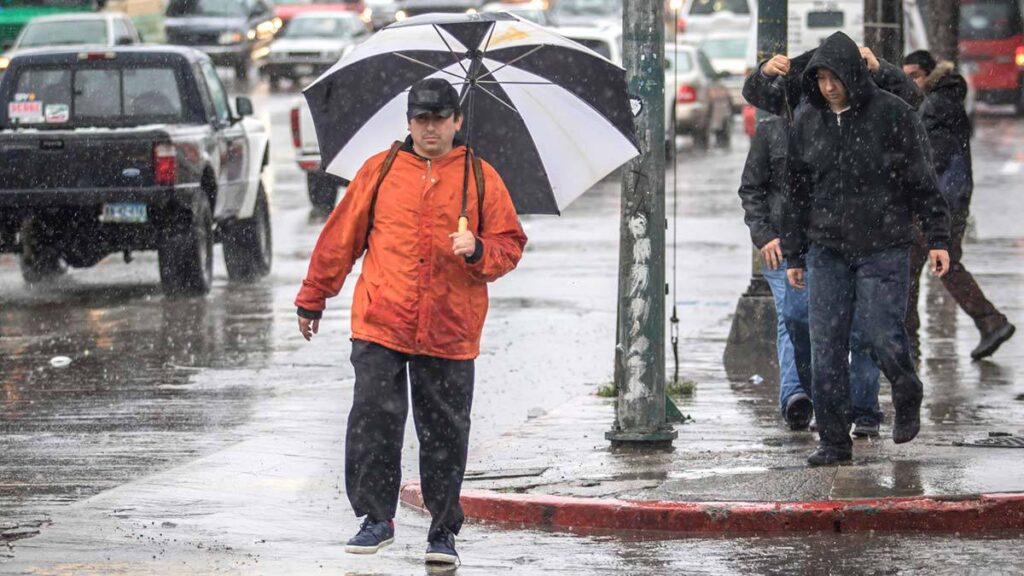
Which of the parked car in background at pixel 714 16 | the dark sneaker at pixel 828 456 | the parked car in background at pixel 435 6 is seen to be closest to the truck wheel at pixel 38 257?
the dark sneaker at pixel 828 456

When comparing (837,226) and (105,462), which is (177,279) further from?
(837,226)

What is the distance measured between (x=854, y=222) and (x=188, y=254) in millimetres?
9218

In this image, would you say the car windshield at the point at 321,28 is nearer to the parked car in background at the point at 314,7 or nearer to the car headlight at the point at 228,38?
the car headlight at the point at 228,38

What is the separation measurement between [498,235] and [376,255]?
0.43 m

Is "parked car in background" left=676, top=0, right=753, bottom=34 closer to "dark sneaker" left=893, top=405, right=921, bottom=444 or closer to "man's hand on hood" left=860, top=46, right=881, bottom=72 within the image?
"man's hand on hood" left=860, top=46, right=881, bottom=72

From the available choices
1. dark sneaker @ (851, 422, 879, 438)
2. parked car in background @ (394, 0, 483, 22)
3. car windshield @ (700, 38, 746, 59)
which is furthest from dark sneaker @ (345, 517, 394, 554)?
parked car in background @ (394, 0, 483, 22)

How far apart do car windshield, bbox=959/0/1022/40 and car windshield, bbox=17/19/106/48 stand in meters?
15.6

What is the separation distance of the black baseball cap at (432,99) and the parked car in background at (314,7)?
4254 cm

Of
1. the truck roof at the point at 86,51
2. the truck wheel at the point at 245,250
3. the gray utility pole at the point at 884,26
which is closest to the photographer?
the gray utility pole at the point at 884,26

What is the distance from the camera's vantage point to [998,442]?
976 cm

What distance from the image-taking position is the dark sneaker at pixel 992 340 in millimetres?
13016

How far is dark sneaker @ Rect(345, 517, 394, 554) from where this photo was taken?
7.62 metres

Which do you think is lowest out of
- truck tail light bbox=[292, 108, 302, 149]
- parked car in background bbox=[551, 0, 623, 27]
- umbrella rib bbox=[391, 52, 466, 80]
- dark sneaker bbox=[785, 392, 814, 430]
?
parked car in background bbox=[551, 0, 623, 27]

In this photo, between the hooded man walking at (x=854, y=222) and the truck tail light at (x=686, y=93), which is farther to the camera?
the truck tail light at (x=686, y=93)
